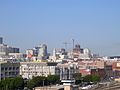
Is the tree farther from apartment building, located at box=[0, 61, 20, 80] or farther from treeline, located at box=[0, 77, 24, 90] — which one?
apartment building, located at box=[0, 61, 20, 80]

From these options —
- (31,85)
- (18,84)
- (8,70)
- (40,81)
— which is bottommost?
(31,85)

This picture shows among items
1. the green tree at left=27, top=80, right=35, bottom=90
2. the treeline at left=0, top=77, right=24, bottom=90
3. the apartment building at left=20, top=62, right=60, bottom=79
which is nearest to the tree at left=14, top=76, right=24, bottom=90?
the treeline at left=0, top=77, right=24, bottom=90

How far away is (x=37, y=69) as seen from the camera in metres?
69.7

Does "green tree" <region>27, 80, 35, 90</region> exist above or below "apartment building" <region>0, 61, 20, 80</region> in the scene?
below

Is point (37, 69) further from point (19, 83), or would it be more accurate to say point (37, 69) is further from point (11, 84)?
point (11, 84)

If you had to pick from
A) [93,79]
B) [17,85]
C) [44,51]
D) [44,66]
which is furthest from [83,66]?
[44,51]

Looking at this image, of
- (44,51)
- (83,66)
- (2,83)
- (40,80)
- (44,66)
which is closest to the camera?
(2,83)

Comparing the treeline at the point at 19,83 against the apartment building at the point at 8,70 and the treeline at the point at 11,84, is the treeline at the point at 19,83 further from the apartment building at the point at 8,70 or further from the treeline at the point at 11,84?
the apartment building at the point at 8,70

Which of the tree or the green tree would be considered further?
the green tree

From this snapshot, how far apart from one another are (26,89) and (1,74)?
12.4 meters

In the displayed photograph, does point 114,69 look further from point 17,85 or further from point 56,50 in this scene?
point 56,50

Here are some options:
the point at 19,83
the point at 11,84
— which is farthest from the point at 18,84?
the point at 11,84

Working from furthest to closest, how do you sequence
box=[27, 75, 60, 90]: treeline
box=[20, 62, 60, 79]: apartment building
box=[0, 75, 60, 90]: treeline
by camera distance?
box=[20, 62, 60, 79]: apartment building, box=[27, 75, 60, 90]: treeline, box=[0, 75, 60, 90]: treeline

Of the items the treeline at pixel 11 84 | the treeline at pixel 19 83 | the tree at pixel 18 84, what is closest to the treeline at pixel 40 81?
the treeline at pixel 19 83
